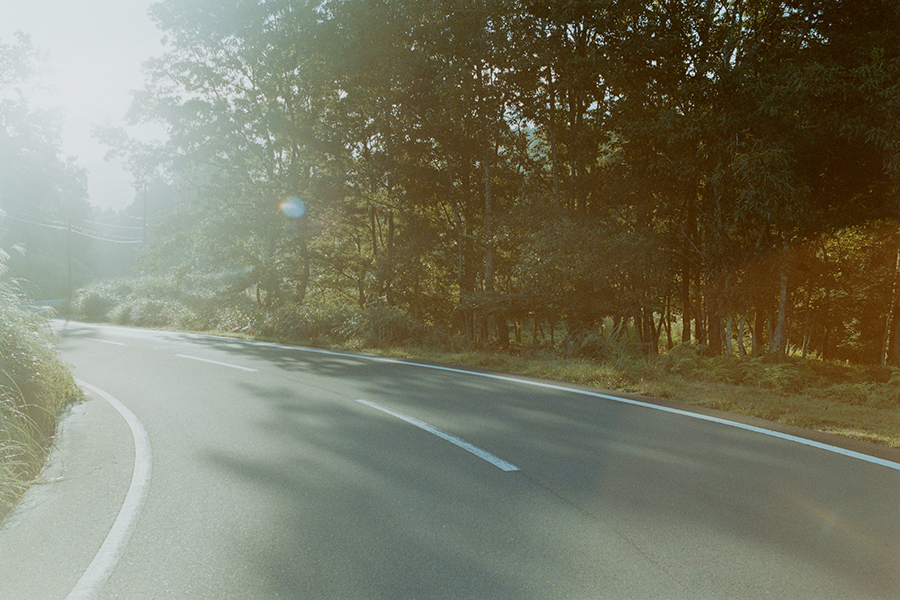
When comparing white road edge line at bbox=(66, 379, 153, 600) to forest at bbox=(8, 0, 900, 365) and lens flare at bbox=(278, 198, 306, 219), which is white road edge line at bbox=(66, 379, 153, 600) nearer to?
forest at bbox=(8, 0, 900, 365)

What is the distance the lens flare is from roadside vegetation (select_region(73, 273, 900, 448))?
11.9ft

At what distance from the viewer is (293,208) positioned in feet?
80.3

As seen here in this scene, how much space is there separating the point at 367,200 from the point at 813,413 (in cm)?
1818

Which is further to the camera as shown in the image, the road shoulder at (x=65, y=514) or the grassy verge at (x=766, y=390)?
the grassy verge at (x=766, y=390)

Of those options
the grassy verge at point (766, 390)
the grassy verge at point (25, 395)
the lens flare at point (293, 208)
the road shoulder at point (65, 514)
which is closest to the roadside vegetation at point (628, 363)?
the grassy verge at point (766, 390)

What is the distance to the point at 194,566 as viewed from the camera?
3.43m

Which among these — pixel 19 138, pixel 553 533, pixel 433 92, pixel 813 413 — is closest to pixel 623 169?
pixel 433 92

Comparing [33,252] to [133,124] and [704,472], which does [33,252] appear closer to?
[133,124]

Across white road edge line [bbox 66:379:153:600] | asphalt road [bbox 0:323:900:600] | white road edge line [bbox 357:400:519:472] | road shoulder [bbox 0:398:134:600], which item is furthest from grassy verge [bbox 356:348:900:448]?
road shoulder [bbox 0:398:134:600]

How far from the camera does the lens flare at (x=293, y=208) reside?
24.3 metres

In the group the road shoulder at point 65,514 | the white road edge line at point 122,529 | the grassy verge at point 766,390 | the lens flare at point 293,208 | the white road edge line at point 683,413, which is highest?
the lens flare at point 293,208

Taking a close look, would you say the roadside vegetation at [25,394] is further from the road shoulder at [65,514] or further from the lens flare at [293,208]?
the lens flare at [293,208]

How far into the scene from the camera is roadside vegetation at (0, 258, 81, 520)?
5270mm

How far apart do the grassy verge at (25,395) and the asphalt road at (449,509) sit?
25 centimetres
